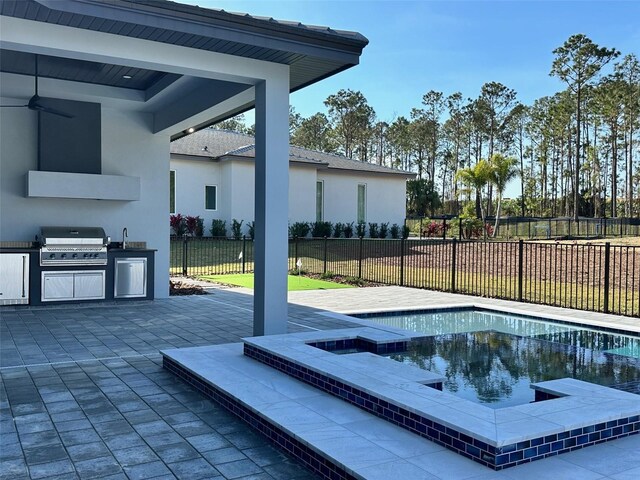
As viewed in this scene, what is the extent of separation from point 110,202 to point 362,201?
644 inches

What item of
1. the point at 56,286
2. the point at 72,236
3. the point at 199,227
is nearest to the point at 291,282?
the point at 72,236

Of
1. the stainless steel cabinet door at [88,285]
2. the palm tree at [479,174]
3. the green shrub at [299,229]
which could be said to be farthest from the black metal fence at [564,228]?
the stainless steel cabinet door at [88,285]

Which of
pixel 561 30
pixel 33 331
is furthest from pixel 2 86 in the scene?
pixel 561 30

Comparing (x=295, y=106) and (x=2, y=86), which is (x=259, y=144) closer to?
(x=2, y=86)

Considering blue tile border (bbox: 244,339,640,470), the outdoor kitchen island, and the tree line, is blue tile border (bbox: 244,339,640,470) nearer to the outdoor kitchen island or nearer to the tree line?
the outdoor kitchen island

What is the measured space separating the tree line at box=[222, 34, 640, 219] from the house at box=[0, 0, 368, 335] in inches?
1097

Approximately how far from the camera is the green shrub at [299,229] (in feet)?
72.6

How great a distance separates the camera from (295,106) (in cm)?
5134

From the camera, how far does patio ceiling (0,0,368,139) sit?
193 inches

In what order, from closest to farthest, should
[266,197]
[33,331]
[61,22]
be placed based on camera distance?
[61,22], [266,197], [33,331]

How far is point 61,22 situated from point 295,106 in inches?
1867

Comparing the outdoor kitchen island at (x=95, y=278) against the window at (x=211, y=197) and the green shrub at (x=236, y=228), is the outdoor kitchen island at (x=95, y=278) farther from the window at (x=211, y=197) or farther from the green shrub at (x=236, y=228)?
the window at (x=211, y=197)

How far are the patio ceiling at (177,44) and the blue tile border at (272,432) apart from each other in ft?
10.5

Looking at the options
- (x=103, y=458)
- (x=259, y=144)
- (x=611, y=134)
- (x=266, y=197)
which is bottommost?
(x=103, y=458)
